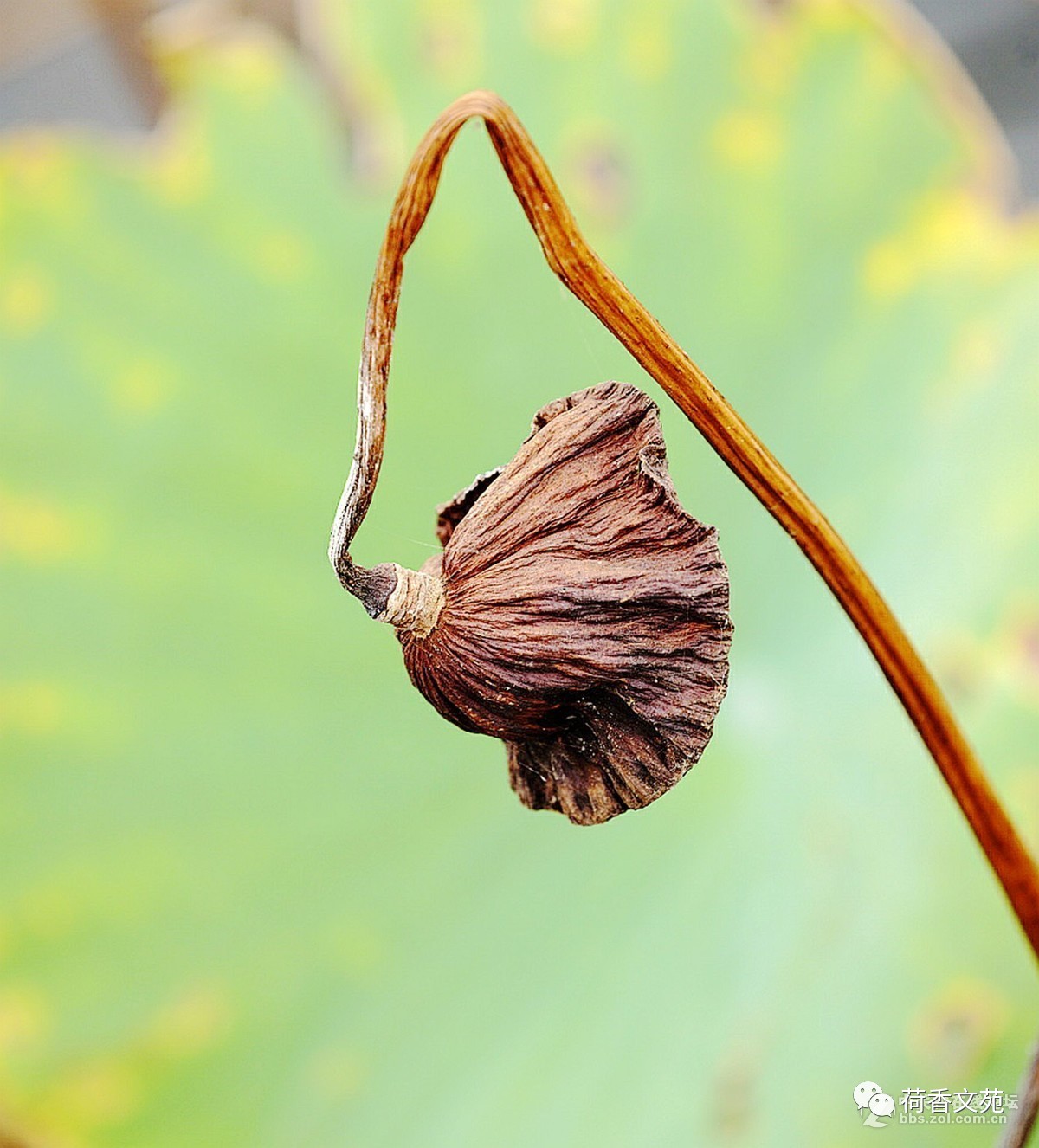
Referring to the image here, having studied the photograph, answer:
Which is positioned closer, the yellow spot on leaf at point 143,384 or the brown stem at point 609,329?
the brown stem at point 609,329

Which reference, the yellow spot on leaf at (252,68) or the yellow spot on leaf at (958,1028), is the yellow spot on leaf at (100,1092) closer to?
the yellow spot on leaf at (958,1028)

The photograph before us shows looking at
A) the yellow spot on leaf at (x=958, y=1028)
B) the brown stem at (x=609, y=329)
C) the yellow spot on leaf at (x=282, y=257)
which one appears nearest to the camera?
the brown stem at (x=609, y=329)

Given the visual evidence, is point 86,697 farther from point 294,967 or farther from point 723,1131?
point 723,1131

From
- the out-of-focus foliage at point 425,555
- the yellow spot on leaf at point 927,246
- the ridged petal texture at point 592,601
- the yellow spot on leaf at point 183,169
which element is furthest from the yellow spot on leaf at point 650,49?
the ridged petal texture at point 592,601

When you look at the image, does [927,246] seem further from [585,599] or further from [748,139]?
[585,599]

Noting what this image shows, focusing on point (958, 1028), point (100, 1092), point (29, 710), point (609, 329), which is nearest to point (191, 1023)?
point (100, 1092)

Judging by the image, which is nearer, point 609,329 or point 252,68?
point 609,329

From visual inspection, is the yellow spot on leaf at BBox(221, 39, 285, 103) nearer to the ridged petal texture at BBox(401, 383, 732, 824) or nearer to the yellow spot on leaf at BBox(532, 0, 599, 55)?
the yellow spot on leaf at BBox(532, 0, 599, 55)
